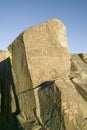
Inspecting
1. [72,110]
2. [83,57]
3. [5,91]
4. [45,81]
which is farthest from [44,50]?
[83,57]

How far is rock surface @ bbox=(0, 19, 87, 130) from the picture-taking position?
13.9ft

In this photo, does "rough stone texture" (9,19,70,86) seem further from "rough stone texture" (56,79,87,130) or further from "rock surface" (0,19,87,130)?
"rough stone texture" (56,79,87,130)

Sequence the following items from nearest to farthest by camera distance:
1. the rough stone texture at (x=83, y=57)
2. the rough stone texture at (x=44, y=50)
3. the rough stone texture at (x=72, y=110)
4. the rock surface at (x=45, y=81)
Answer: the rough stone texture at (x=72, y=110) → the rock surface at (x=45, y=81) → the rough stone texture at (x=44, y=50) → the rough stone texture at (x=83, y=57)

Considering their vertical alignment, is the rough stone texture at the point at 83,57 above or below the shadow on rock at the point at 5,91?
above

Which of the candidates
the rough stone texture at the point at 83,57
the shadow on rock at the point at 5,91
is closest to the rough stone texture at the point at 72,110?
the shadow on rock at the point at 5,91

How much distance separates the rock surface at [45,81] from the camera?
13.9 ft

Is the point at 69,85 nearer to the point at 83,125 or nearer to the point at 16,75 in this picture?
the point at 83,125

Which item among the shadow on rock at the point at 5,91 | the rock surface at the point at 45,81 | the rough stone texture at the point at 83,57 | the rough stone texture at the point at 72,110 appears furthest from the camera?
the rough stone texture at the point at 83,57

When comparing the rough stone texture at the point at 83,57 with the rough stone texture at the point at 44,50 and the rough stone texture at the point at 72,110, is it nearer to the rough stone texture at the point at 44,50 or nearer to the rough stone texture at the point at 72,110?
the rough stone texture at the point at 44,50

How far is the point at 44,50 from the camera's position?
224 inches

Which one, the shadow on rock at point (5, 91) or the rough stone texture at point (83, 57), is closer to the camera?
the shadow on rock at point (5, 91)

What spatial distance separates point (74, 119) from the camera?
397 centimetres

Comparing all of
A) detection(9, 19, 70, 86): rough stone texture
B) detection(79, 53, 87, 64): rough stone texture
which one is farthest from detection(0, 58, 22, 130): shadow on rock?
detection(79, 53, 87, 64): rough stone texture

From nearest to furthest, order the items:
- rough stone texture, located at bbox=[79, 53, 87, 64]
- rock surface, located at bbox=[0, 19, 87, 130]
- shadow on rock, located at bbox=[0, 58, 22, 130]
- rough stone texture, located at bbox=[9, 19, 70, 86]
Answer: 1. rock surface, located at bbox=[0, 19, 87, 130]
2. rough stone texture, located at bbox=[9, 19, 70, 86]
3. shadow on rock, located at bbox=[0, 58, 22, 130]
4. rough stone texture, located at bbox=[79, 53, 87, 64]
